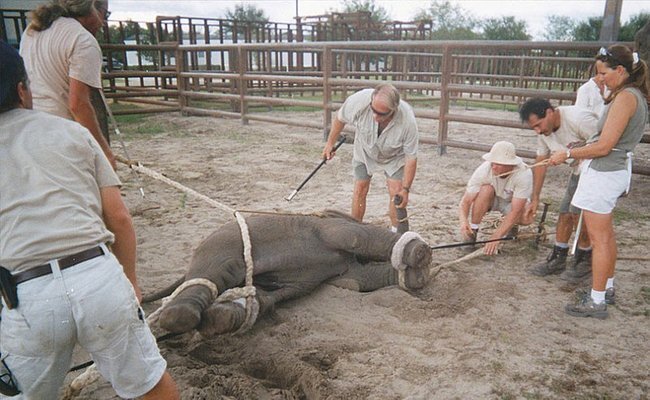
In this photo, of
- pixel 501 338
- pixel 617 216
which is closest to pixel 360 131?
pixel 501 338

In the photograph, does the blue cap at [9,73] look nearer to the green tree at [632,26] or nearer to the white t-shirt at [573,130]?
the white t-shirt at [573,130]

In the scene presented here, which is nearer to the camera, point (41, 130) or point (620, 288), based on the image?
point (41, 130)

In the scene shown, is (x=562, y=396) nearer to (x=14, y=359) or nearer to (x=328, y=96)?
(x=14, y=359)

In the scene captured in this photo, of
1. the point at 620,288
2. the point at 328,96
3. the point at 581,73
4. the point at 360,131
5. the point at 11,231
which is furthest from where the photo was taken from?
the point at 581,73

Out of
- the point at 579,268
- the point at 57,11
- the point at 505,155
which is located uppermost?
the point at 57,11

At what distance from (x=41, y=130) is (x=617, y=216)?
507 centimetres

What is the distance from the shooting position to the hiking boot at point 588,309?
3.06 meters

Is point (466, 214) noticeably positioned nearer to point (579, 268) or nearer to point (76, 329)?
point (579, 268)

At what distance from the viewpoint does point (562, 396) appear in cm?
233

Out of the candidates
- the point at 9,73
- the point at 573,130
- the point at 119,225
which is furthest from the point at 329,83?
the point at 9,73

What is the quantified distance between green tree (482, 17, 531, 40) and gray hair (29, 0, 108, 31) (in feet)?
111

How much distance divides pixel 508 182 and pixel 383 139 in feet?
3.48

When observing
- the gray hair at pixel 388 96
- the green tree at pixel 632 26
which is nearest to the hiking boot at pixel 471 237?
the gray hair at pixel 388 96

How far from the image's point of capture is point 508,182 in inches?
162
